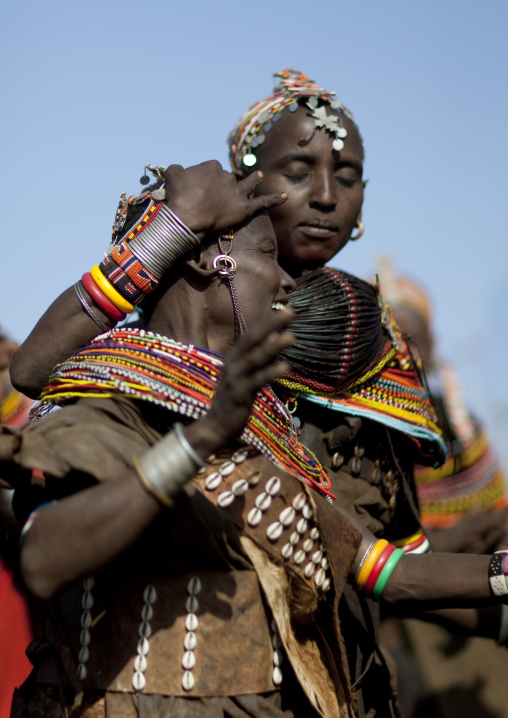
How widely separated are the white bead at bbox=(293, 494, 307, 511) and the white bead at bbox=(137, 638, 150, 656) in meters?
0.58

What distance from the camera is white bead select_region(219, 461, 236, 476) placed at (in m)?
2.56

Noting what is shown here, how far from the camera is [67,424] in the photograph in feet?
7.25

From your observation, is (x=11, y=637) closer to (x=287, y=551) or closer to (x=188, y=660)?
(x=188, y=660)

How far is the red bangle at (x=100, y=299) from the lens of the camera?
107 inches

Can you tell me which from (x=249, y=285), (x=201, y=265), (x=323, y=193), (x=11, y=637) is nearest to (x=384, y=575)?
(x=249, y=285)

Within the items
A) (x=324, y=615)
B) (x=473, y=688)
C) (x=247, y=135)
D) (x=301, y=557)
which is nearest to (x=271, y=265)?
(x=301, y=557)

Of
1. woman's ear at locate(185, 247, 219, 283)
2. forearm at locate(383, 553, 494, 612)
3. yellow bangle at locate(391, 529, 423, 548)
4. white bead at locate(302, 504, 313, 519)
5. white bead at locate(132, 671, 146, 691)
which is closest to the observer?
white bead at locate(132, 671, 146, 691)

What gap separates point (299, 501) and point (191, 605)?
44cm

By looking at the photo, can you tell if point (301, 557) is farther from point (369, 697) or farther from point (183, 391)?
point (369, 697)

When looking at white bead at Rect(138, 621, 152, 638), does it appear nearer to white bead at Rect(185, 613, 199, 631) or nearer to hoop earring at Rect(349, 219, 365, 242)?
white bead at Rect(185, 613, 199, 631)

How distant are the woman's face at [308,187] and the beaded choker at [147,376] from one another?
128 centimetres

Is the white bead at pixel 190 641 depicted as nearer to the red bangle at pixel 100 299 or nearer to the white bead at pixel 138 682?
the white bead at pixel 138 682

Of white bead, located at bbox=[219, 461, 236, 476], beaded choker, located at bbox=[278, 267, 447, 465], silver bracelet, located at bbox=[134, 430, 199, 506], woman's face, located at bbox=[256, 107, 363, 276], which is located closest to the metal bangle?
silver bracelet, located at bbox=[134, 430, 199, 506]

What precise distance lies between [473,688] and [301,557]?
424 centimetres
